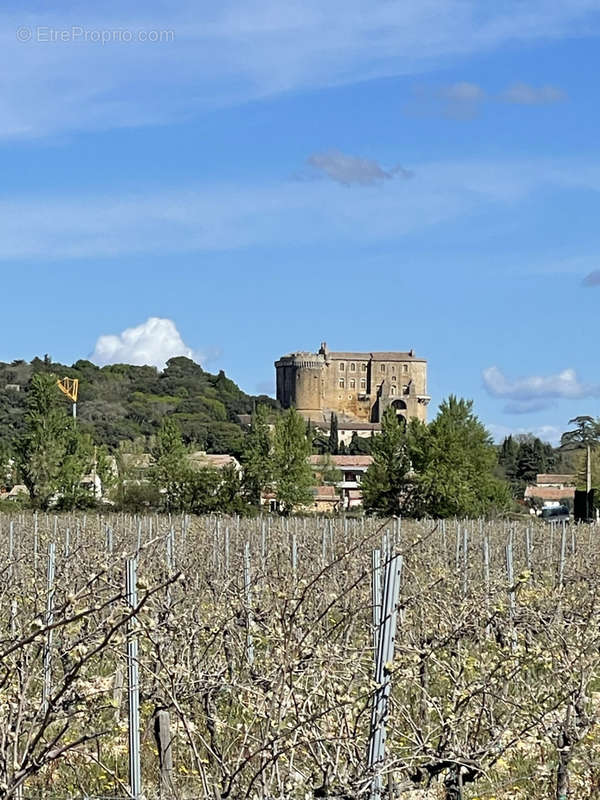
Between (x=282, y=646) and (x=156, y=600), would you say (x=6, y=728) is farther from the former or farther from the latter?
(x=156, y=600)

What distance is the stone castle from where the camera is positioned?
12325 cm

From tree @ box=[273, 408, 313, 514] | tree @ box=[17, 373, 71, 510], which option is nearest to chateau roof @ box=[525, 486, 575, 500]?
tree @ box=[273, 408, 313, 514]

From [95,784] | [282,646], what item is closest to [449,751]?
[282,646]

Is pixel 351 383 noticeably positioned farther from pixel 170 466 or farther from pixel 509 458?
pixel 170 466

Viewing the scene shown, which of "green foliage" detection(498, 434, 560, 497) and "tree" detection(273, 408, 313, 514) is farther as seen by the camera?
"green foliage" detection(498, 434, 560, 497)

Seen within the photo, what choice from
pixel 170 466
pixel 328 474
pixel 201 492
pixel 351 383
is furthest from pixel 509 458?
pixel 201 492

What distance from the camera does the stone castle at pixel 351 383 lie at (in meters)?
123

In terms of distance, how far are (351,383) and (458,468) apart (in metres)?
83.2

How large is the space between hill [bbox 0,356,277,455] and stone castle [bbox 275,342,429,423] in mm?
3446

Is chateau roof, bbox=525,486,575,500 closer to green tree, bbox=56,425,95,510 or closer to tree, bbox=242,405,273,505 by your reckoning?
tree, bbox=242,405,273,505

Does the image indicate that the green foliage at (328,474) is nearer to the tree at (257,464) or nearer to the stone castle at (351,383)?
the tree at (257,464)

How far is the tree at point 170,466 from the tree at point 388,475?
6.57 meters

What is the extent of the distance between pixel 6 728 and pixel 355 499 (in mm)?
76190

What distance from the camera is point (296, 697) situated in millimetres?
5117
